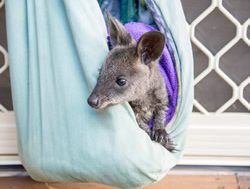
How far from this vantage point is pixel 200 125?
192cm

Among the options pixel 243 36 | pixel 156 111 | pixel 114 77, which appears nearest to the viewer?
pixel 114 77

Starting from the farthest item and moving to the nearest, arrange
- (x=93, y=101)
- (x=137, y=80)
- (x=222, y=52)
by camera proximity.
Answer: (x=222, y=52)
(x=137, y=80)
(x=93, y=101)

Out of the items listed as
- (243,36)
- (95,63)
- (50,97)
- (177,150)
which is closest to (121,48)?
(95,63)

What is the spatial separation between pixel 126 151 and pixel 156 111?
169mm

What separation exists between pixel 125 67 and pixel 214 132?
2.14 ft

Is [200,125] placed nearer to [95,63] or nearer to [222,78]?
[222,78]

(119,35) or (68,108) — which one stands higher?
(119,35)

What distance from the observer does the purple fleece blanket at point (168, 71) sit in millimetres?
1465

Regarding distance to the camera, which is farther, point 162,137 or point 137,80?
point 162,137

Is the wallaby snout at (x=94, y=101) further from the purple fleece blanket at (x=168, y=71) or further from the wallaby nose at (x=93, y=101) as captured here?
the purple fleece blanket at (x=168, y=71)

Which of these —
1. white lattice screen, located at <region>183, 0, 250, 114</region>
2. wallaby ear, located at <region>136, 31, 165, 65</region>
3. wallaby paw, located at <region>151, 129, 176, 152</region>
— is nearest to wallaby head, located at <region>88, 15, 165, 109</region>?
wallaby ear, located at <region>136, 31, 165, 65</region>

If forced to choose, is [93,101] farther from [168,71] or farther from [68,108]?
[168,71]

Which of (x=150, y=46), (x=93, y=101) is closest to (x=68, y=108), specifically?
(x=93, y=101)

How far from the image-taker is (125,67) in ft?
4.39
